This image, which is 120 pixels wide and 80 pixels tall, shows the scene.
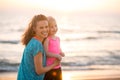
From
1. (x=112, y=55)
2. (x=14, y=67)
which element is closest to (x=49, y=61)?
(x=14, y=67)

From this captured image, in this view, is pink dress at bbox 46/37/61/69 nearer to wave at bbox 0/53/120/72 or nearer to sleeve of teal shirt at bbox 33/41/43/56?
sleeve of teal shirt at bbox 33/41/43/56

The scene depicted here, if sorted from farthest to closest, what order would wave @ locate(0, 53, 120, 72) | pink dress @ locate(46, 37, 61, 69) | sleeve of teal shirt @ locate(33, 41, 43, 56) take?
1. wave @ locate(0, 53, 120, 72)
2. pink dress @ locate(46, 37, 61, 69)
3. sleeve of teal shirt @ locate(33, 41, 43, 56)

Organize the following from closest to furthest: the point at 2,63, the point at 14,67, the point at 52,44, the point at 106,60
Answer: the point at 52,44 < the point at 14,67 < the point at 2,63 < the point at 106,60

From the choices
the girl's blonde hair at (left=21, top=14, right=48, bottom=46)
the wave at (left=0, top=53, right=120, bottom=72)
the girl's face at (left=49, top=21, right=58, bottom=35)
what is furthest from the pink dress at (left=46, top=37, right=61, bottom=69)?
the wave at (left=0, top=53, right=120, bottom=72)

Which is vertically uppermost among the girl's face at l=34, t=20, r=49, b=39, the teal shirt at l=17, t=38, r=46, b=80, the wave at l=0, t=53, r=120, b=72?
the girl's face at l=34, t=20, r=49, b=39

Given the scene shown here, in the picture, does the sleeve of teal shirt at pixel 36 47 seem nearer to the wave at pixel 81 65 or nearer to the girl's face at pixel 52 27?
the girl's face at pixel 52 27

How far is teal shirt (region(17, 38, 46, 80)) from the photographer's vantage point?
115 inches

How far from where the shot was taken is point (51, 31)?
371 centimetres

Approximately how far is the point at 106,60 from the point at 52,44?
33.3 feet

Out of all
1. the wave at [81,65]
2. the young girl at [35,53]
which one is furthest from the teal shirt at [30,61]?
the wave at [81,65]

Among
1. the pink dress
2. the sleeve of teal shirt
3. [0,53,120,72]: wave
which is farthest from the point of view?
[0,53,120,72]: wave

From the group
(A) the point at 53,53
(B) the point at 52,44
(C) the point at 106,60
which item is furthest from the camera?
(C) the point at 106,60

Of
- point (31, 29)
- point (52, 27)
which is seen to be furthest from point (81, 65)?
point (31, 29)

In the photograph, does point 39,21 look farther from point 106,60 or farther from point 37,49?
point 106,60
